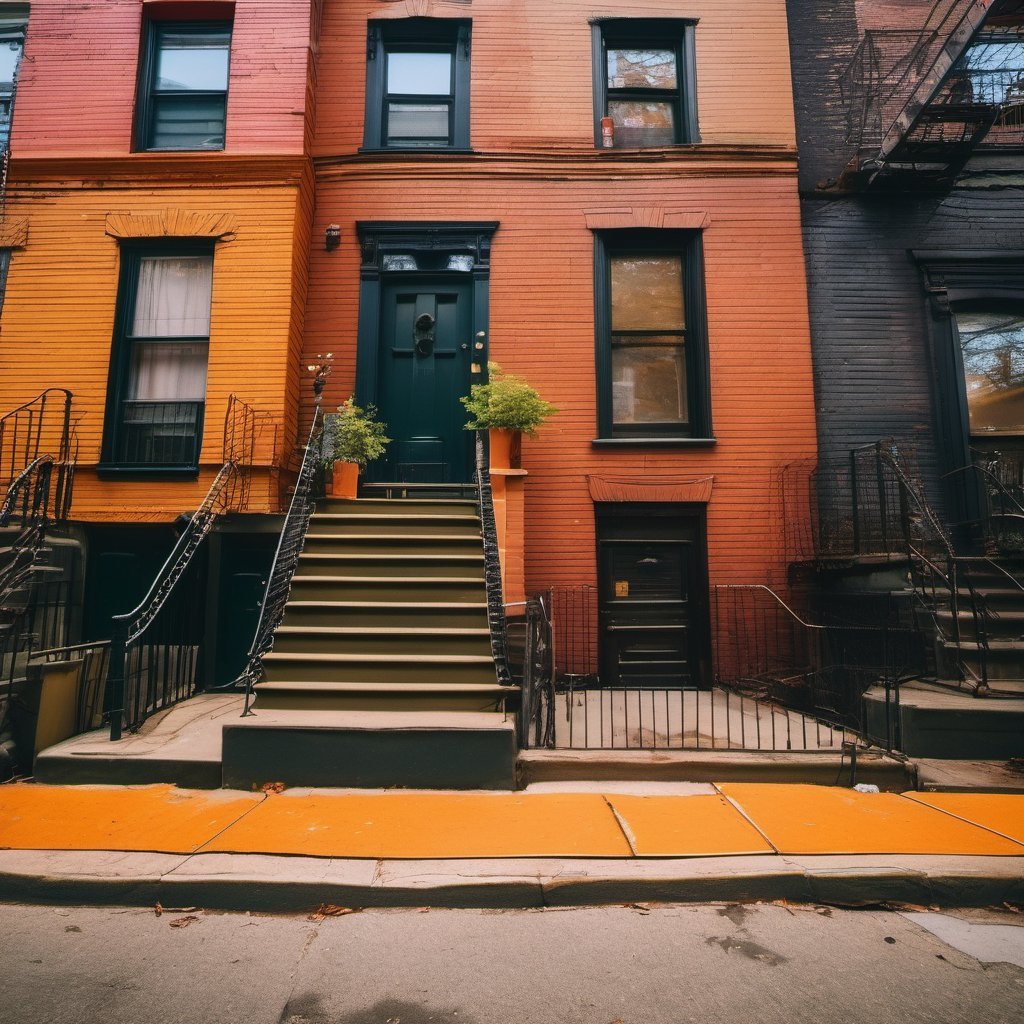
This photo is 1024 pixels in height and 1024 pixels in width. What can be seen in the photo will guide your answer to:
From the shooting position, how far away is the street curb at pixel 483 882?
3.25 meters

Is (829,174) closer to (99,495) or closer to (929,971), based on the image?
(929,971)

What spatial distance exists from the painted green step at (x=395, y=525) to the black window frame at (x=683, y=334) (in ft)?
7.62

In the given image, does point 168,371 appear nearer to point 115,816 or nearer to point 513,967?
point 115,816

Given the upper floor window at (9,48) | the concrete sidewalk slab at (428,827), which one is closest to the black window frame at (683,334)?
the concrete sidewalk slab at (428,827)


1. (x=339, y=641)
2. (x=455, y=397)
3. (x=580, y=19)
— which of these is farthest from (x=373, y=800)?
(x=580, y=19)

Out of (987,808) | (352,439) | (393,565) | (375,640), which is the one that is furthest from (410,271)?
(987,808)

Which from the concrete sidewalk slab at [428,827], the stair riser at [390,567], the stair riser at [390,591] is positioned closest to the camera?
the concrete sidewalk slab at [428,827]

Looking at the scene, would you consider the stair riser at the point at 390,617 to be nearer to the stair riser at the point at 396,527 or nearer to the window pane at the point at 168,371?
the stair riser at the point at 396,527

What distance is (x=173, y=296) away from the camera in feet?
26.5

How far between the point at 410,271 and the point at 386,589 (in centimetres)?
485

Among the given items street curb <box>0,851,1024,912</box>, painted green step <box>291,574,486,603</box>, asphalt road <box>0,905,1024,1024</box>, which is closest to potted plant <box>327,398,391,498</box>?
painted green step <box>291,574,486,603</box>

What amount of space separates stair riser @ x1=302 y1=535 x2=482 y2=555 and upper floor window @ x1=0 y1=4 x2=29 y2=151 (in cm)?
800

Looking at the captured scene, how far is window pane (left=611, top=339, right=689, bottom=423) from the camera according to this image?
27.7 ft

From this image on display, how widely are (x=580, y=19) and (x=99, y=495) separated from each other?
9.28m
